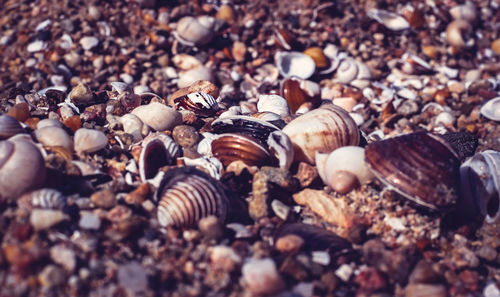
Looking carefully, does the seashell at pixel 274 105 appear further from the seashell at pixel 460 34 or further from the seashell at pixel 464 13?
the seashell at pixel 464 13

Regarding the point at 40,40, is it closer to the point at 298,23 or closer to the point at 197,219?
the point at 298,23

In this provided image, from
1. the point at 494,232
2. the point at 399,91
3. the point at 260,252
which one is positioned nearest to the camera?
the point at 260,252

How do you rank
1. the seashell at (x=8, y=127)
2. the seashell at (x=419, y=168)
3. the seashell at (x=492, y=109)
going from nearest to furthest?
the seashell at (x=419, y=168)
the seashell at (x=8, y=127)
the seashell at (x=492, y=109)

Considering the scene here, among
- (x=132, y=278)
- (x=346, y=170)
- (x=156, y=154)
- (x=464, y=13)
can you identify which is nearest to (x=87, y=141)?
(x=156, y=154)

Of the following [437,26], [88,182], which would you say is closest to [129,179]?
[88,182]

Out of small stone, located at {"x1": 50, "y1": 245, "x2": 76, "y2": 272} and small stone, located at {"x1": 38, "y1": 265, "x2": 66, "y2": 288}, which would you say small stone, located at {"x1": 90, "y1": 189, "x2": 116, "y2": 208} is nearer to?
small stone, located at {"x1": 50, "y1": 245, "x2": 76, "y2": 272}

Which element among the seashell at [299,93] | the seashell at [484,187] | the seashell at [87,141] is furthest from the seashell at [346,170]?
the seashell at [299,93]

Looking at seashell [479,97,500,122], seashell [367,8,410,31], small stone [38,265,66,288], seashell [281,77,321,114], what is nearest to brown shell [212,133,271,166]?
small stone [38,265,66,288]
